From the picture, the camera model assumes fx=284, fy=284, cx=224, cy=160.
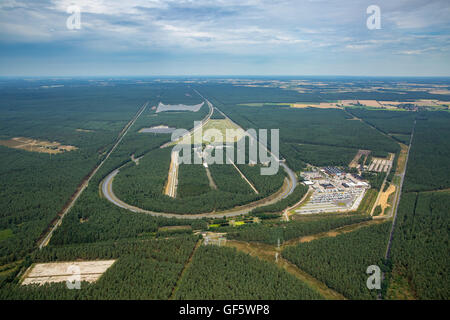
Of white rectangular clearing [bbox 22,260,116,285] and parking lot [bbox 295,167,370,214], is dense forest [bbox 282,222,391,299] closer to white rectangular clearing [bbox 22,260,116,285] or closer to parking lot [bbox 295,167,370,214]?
parking lot [bbox 295,167,370,214]

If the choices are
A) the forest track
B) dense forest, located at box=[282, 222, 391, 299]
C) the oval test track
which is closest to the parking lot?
the oval test track

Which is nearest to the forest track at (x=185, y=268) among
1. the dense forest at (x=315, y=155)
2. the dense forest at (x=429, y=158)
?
the dense forest at (x=315, y=155)

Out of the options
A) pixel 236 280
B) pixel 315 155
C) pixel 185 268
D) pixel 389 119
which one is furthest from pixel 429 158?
pixel 185 268

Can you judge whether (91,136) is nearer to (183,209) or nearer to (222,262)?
(183,209)

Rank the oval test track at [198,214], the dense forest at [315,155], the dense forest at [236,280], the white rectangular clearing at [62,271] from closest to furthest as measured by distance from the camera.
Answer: the dense forest at [236,280]
the white rectangular clearing at [62,271]
the oval test track at [198,214]
the dense forest at [315,155]

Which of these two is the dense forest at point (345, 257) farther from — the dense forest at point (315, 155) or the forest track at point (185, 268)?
the dense forest at point (315, 155)

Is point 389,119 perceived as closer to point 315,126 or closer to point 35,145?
point 315,126
